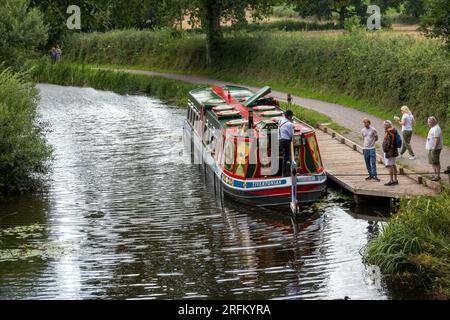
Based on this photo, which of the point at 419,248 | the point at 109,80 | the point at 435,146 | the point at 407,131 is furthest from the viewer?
the point at 109,80

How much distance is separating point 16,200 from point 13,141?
1.73m

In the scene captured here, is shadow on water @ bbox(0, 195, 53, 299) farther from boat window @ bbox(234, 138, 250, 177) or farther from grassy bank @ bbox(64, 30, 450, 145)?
grassy bank @ bbox(64, 30, 450, 145)

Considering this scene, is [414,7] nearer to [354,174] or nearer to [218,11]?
[218,11]

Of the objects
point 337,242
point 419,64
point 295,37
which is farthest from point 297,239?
point 295,37

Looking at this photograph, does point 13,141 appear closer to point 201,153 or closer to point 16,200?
point 16,200

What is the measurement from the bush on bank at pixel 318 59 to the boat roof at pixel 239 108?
5.82 meters

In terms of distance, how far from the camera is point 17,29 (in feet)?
111

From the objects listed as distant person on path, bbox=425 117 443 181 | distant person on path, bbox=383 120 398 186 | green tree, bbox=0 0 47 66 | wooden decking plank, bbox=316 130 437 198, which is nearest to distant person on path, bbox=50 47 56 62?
green tree, bbox=0 0 47 66

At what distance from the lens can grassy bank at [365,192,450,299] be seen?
18438 millimetres

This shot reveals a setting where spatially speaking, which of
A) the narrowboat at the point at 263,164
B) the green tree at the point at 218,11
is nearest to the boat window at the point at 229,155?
the narrowboat at the point at 263,164

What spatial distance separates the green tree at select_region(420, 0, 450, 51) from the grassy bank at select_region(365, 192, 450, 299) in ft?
37.9

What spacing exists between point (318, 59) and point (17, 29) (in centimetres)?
1648

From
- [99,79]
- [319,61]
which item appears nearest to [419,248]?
[319,61]

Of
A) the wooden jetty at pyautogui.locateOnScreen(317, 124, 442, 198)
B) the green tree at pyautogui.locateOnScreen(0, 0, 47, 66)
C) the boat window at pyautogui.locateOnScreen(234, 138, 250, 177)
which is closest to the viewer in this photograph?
the wooden jetty at pyautogui.locateOnScreen(317, 124, 442, 198)
